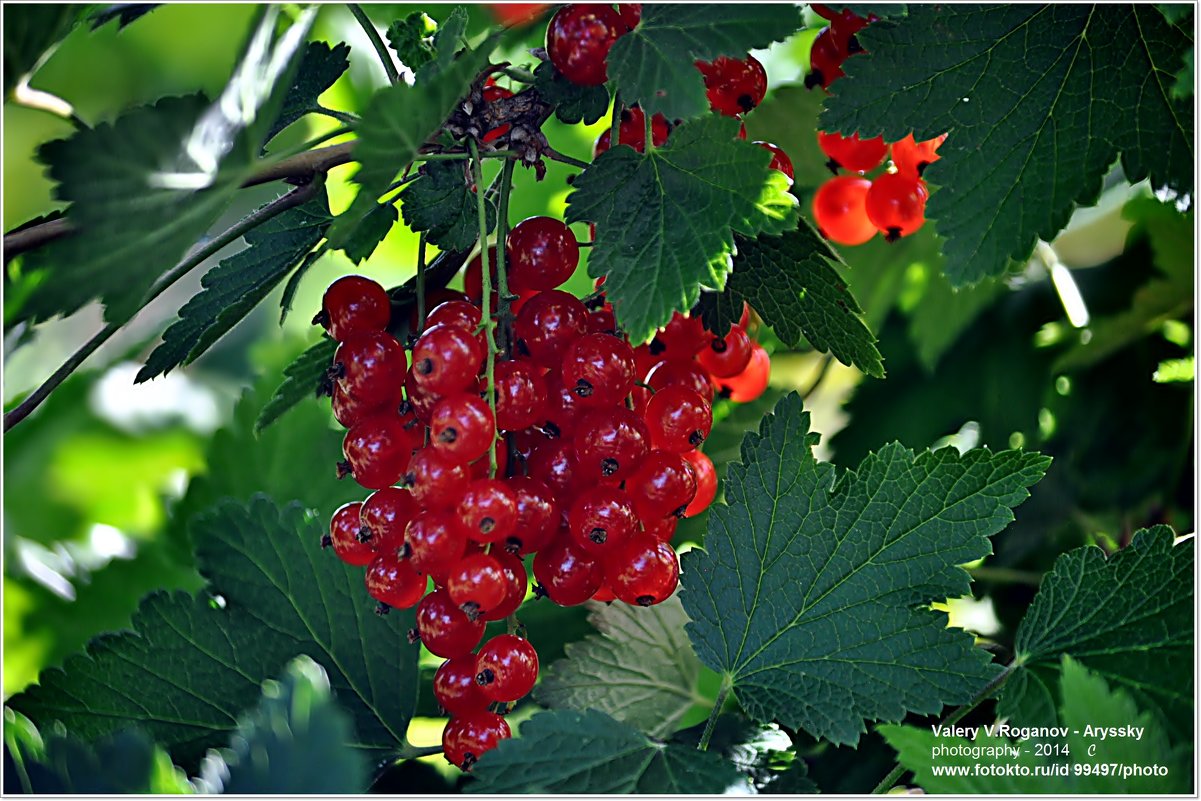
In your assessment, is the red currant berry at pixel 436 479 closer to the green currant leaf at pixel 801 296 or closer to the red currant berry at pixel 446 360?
the red currant berry at pixel 446 360

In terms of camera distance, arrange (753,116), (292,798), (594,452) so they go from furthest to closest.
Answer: (753,116) < (594,452) < (292,798)

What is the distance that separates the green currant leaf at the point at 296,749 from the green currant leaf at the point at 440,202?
0.22 metres

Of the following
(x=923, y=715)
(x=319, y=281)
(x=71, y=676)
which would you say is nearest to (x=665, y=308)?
(x=923, y=715)

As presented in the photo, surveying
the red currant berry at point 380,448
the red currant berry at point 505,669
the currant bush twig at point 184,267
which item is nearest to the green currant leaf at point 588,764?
the red currant berry at point 505,669

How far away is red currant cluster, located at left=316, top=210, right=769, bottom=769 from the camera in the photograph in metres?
0.44

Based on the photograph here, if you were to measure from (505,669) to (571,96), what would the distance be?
262mm

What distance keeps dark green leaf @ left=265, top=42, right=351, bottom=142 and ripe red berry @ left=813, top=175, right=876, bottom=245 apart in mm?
315

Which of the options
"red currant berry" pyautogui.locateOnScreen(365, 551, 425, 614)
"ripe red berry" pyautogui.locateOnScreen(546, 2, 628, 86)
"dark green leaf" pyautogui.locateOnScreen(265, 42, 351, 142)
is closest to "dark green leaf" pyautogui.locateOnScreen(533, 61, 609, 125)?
"ripe red berry" pyautogui.locateOnScreen(546, 2, 628, 86)

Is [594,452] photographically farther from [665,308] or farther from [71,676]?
[71,676]

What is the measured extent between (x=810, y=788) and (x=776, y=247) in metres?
0.25

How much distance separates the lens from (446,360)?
1.43 feet

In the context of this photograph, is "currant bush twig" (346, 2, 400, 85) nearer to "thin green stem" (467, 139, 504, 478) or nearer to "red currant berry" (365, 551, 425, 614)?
"thin green stem" (467, 139, 504, 478)

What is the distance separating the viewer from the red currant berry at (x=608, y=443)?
1.56 feet

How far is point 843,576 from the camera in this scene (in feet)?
1.67
